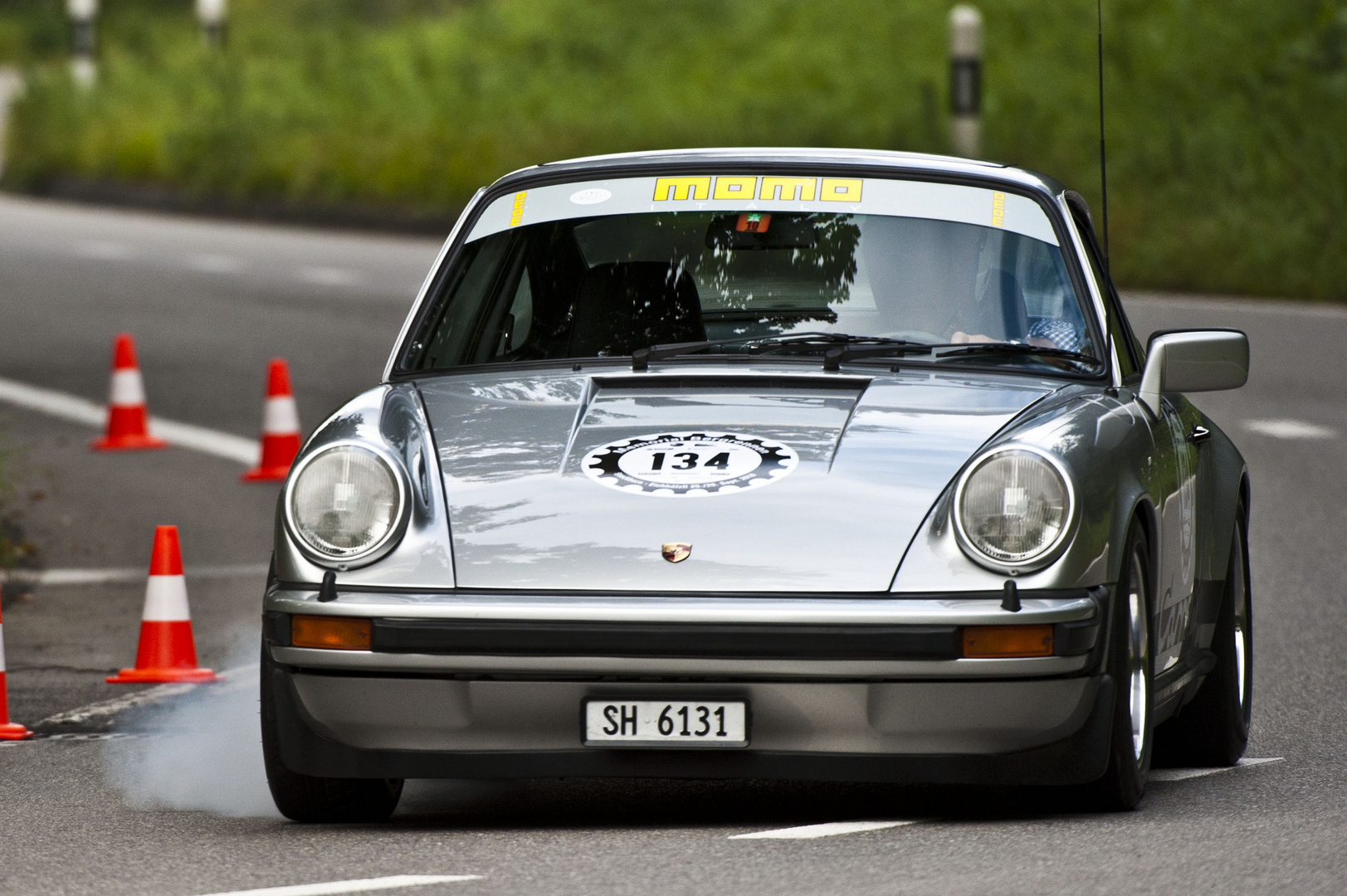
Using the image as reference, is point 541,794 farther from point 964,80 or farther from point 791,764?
point 964,80

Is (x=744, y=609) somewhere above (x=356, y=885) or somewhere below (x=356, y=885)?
above

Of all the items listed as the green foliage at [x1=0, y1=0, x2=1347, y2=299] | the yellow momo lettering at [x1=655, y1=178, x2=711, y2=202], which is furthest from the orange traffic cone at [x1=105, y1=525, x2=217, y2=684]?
the green foliage at [x1=0, y1=0, x2=1347, y2=299]

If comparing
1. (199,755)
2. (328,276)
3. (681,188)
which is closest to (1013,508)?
(681,188)

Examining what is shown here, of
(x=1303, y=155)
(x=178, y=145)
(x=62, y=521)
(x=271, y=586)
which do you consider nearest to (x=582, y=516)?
(x=271, y=586)

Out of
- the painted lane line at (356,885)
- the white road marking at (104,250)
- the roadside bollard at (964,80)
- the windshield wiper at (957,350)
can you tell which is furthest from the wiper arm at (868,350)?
the white road marking at (104,250)

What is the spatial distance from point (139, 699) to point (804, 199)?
2643 mm

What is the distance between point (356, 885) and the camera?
485cm

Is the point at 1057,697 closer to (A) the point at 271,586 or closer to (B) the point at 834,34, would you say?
(A) the point at 271,586

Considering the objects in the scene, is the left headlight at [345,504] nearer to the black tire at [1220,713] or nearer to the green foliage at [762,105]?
the black tire at [1220,713]

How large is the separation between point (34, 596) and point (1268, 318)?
941 centimetres

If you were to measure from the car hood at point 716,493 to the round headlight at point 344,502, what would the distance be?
0.13 meters

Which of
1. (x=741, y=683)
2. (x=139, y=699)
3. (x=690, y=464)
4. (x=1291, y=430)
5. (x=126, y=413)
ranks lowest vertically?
(x=139, y=699)

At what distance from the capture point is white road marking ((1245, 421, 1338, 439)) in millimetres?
12906

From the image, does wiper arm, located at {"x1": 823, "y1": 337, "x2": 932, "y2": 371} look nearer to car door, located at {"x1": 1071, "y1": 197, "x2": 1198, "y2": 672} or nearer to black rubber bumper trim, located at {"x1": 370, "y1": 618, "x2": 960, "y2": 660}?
car door, located at {"x1": 1071, "y1": 197, "x2": 1198, "y2": 672}
